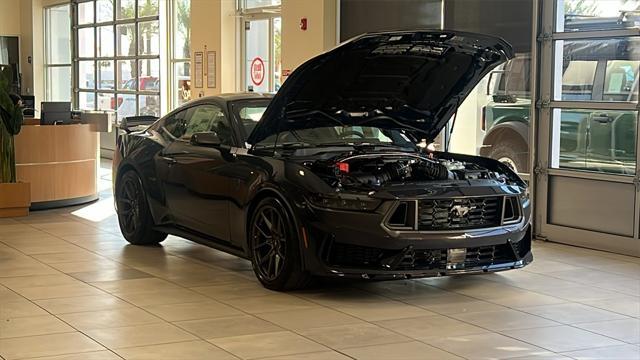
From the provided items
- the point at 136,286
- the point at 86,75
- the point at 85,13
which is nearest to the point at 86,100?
the point at 86,75

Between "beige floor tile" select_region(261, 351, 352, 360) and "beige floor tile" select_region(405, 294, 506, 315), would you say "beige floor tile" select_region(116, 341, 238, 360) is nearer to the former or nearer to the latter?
"beige floor tile" select_region(261, 351, 352, 360)

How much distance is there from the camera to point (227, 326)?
560 centimetres

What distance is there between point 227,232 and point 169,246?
5.13 ft

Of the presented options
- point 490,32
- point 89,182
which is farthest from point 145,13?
point 490,32

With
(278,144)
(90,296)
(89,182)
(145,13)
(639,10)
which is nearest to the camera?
(90,296)

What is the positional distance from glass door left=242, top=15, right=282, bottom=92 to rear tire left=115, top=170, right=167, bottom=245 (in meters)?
5.52

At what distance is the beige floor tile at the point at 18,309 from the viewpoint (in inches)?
232

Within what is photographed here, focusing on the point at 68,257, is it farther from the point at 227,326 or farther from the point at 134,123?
the point at 227,326

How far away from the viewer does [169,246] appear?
8516mm

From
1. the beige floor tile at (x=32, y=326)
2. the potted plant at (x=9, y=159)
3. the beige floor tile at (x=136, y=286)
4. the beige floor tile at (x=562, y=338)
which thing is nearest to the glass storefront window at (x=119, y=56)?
the potted plant at (x=9, y=159)

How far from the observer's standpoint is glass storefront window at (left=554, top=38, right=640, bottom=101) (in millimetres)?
8609

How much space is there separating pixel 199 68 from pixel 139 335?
10027 millimetres

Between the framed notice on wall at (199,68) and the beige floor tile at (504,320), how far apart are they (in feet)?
31.7

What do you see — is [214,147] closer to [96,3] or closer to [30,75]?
[96,3]
